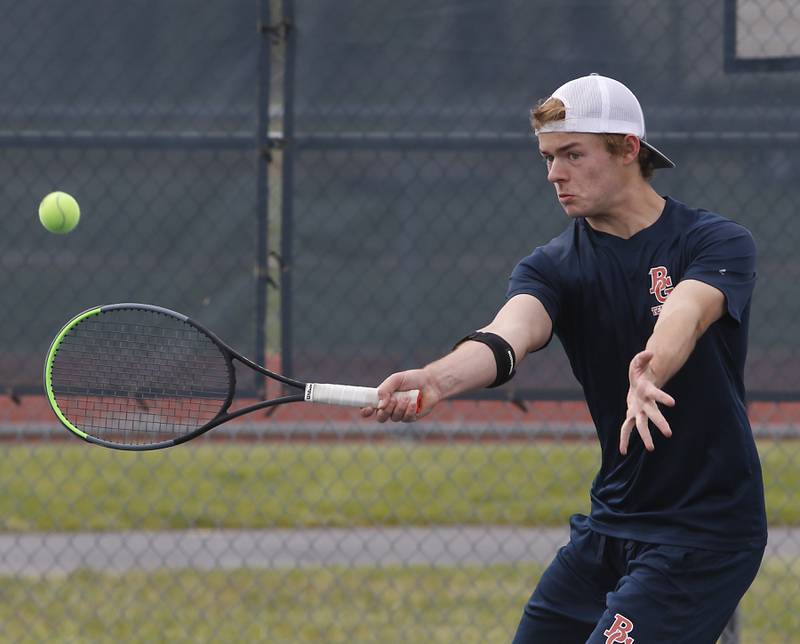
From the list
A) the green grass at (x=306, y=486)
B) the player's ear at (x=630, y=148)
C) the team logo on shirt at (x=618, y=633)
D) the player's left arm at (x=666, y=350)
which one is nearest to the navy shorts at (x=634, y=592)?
the team logo on shirt at (x=618, y=633)

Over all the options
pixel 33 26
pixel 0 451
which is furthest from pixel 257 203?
pixel 0 451

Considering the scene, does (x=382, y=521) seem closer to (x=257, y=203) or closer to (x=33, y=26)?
(x=257, y=203)

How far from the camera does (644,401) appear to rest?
276 centimetres

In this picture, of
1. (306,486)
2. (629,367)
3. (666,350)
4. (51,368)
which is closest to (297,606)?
(306,486)

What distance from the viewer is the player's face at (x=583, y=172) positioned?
324cm

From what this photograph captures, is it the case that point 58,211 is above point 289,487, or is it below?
above

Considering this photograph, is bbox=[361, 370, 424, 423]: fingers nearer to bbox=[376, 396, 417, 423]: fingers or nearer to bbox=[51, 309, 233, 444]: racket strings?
bbox=[376, 396, 417, 423]: fingers

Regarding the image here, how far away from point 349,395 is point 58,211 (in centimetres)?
210

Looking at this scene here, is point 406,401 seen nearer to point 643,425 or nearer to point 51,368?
point 643,425

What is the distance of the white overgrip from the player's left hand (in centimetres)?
50

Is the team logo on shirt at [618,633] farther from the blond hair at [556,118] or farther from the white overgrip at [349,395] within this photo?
the blond hair at [556,118]

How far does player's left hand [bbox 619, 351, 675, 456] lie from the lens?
274 centimetres

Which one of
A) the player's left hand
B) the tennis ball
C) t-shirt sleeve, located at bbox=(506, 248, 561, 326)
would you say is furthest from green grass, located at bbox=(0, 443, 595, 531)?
the player's left hand

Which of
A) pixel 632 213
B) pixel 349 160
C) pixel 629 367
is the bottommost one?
pixel 629 367
